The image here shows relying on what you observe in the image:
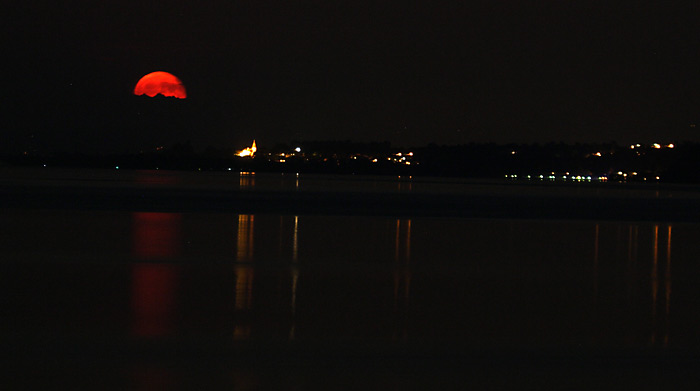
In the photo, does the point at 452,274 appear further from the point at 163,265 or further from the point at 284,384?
the point at 284,384

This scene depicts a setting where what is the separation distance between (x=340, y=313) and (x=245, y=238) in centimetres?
835

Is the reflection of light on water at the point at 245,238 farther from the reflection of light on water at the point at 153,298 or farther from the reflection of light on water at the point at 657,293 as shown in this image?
the reflection of light on water at the point at 657,293

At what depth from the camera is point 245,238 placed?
15.9 meters

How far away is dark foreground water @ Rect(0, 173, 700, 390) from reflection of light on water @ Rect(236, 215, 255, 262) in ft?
0.25

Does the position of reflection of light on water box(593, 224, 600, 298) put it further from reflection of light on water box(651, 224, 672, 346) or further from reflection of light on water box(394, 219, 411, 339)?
reflection of light on water box(394, 219, 411, 339)

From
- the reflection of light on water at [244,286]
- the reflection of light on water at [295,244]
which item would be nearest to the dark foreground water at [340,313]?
the reflection of light on water at [244,286]

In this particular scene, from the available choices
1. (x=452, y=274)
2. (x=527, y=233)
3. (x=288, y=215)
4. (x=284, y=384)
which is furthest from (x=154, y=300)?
(x=288, y=215)

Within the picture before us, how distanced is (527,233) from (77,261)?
1064 cm

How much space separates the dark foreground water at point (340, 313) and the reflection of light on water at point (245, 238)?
7 centimetres

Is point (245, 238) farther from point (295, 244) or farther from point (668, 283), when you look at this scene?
point (668, 283)

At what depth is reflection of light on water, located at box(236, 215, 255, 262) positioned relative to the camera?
41.5ft

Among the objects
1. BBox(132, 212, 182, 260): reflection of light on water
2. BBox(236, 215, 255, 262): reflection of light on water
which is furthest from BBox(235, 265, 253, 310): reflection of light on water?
BBox(132, 212, 182, 260): reflection of light on water

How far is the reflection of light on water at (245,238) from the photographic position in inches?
498

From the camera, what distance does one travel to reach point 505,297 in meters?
9.04
